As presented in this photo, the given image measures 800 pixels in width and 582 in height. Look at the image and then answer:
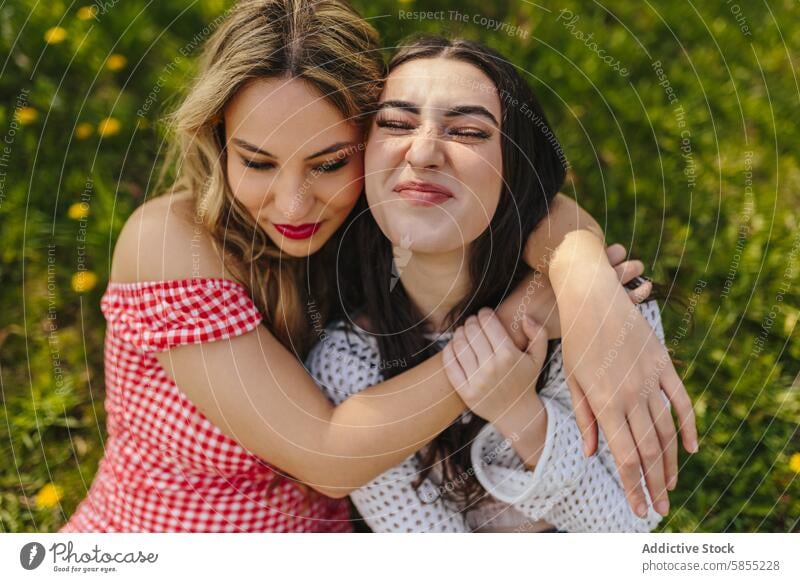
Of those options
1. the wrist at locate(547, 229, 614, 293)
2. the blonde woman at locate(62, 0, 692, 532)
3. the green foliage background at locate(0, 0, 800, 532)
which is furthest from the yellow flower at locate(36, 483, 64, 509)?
the wrist at locate(547, 229, 614, 293)

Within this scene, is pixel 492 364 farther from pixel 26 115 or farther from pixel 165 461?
pixel 26 115

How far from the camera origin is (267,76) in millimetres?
671

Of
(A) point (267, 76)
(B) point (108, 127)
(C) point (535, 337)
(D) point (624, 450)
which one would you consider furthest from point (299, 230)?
(B) point (108, 127)

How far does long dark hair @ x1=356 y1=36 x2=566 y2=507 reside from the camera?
68 centimetres

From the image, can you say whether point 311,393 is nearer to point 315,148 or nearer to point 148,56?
point 315,148

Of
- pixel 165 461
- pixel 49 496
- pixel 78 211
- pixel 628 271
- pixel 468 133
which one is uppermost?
pixel 468 133

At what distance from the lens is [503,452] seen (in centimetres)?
81

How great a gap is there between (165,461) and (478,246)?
415mm

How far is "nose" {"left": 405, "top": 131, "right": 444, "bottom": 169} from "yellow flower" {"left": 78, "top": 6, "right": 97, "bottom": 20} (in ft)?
2.25

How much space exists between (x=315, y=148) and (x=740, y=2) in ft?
2.66

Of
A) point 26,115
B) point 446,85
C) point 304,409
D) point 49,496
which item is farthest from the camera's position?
point 26,115

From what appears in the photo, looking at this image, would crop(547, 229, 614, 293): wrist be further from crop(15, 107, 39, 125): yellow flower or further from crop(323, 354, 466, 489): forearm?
crop(15, 107, 39, 125): yellow flower
